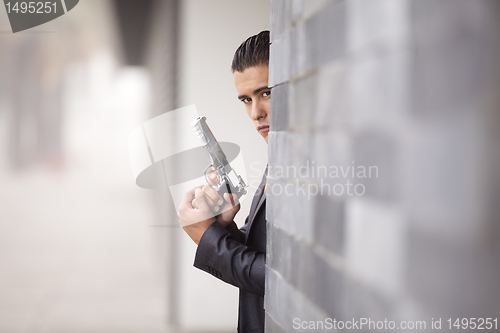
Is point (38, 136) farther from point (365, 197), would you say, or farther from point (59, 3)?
point (365, 197)

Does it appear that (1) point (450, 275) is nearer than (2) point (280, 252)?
Yes

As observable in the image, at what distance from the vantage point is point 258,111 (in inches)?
35.9

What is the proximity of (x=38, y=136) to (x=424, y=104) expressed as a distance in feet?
6.51

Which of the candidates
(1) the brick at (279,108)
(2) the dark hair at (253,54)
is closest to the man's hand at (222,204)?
(2) the dark hair at (253,54)

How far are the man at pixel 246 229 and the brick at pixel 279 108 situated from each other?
1.18ft

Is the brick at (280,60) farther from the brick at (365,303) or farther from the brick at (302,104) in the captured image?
the brick at (365,303)

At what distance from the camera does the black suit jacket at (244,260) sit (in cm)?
62

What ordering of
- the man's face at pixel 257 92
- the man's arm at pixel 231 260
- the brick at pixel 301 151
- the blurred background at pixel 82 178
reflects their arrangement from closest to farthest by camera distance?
the brick at pixel 301 151
the man's arm at pixel 231 260
the man's face at pixel 257 92
the blurred background at pixel 82 178

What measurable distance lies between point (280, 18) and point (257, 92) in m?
0.60

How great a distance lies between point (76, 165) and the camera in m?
1.80

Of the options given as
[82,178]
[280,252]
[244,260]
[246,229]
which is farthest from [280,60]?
[82,178]

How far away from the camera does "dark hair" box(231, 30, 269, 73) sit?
2.92 feet

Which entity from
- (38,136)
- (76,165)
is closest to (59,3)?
(38,136)

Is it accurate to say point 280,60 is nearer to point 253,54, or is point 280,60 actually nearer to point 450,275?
point 450,275
